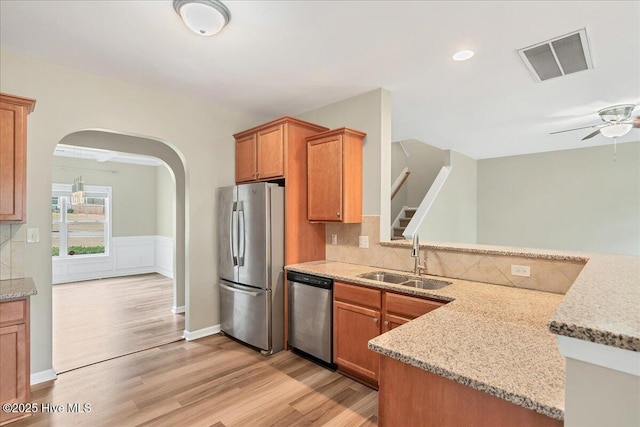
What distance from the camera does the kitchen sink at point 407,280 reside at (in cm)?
263

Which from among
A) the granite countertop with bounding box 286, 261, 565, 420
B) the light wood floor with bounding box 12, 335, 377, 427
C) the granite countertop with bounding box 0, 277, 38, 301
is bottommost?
the light wood floor with bounding box 12, 335, 377, 427

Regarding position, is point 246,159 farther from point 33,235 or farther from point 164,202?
point 164,202

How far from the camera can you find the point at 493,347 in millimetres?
1249

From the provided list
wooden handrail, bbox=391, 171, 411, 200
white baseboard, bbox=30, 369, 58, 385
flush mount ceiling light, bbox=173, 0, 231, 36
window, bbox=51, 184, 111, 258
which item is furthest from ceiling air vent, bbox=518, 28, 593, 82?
window, bbox=51, 184, 111, 258

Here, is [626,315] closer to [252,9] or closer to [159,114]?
[252,9]

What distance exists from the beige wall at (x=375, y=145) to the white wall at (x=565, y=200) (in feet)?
15.6

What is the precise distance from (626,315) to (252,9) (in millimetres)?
2303

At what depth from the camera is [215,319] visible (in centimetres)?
378

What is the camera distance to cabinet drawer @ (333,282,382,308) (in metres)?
2.49

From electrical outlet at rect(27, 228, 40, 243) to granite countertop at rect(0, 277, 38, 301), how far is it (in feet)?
1.03

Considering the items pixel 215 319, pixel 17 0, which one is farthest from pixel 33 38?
pixel 215 319

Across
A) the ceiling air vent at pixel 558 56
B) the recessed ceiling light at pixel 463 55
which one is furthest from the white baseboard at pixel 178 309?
the ceiling air vent at pixel 558 56

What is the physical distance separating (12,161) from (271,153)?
210 centimetres

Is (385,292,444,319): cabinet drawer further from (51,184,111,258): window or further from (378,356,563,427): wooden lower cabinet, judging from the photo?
(51,184,111,258): window
